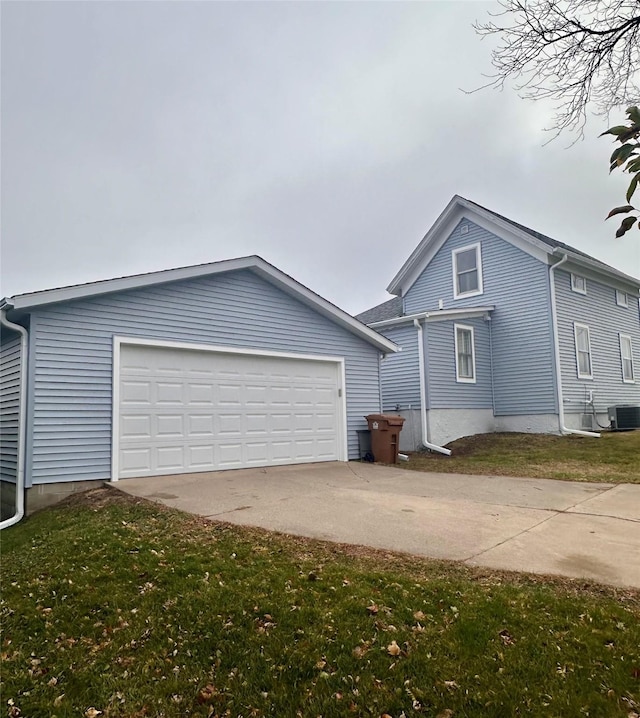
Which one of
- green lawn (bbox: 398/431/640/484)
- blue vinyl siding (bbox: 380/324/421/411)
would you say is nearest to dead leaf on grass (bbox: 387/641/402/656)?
green lawn (bbox: 398/431/640/484)

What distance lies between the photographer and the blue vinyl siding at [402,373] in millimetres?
14977

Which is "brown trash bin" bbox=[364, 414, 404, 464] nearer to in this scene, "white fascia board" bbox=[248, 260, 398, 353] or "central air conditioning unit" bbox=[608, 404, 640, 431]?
"white fascia board" bbox=[248, 260, 398, 353]

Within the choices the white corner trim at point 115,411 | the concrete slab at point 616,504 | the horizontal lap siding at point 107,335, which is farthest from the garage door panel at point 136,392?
the concrete slab at point 616,504

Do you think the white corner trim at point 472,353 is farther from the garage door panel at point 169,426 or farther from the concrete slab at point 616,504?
the garage door panel at point 169,426

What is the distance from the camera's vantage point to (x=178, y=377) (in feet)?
31.6

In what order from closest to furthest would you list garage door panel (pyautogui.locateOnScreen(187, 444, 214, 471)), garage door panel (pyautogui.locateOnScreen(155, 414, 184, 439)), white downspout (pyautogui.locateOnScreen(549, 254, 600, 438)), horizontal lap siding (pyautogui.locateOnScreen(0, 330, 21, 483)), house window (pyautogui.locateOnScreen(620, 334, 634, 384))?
horizontal lap siding (pyautogui.locateOnScreen(0, 330, 21, 483))
garage door panel (pyautogui.locateOnScreen(155, 414, 184, 439))
garage door panel (pyautogui.locateOnScreen(187, 444, 214, 471))
white downspout (pyautogui.locateOnScreen(549, 254, 600, 438))
house window (pyautogui.locateOnScreen(620, 334, 634, 384))

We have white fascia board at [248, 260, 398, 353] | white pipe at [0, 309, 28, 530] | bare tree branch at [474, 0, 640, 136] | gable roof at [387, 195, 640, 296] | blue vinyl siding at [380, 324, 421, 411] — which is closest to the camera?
bare tree branch at [474, 0, 640, 136]

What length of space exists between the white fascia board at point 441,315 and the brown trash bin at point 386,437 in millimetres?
3735

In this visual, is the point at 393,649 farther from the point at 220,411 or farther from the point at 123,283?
the point at 123,283

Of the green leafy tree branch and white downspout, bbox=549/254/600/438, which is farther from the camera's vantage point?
white downspout, bbox=549/254/600/438

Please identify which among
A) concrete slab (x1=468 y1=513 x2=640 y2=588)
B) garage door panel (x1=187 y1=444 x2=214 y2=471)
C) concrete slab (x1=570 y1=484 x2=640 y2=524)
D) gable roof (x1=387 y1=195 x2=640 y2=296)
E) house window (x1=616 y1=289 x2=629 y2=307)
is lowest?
concrete slab (x1=570 y1=484 x2=640 y2=524)

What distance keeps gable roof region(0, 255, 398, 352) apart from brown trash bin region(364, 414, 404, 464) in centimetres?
193

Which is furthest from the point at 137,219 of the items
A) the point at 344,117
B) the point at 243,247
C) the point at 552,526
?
the point at 552,526

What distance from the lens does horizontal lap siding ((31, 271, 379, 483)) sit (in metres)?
8.12
